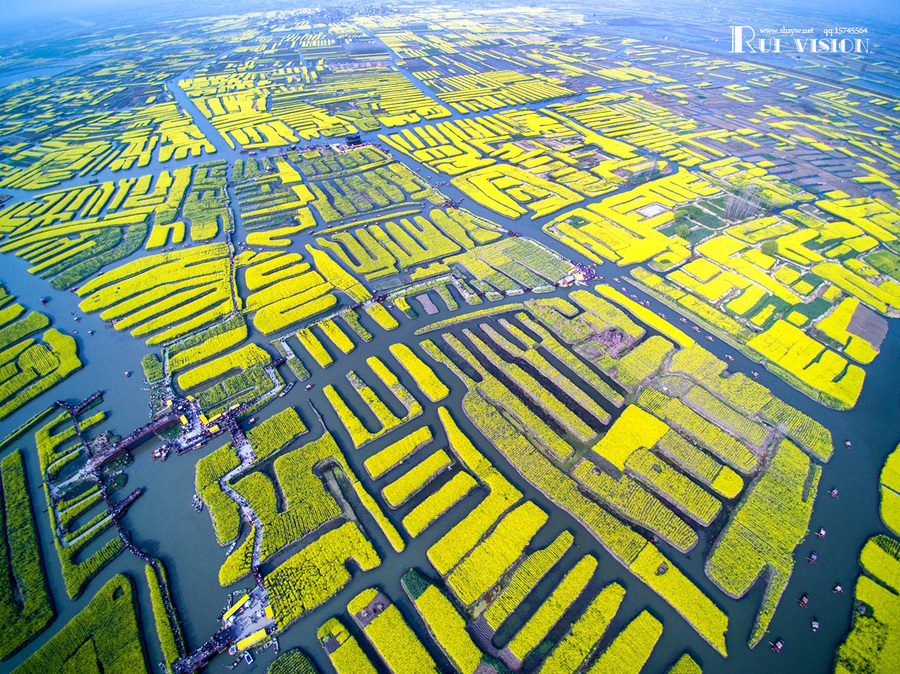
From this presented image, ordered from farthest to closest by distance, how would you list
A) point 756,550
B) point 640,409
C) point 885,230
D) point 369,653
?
point 885,230, point 640,409, point 756,550, point 369,653

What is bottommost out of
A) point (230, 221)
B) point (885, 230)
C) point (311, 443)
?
point (885, 230)

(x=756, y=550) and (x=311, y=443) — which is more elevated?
(x=311, y=443)

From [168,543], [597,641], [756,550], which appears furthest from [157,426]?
[756,550]

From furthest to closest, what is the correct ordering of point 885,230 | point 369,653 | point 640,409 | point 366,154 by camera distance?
point 366,154, point 885,230, point 640,409, point 369,653

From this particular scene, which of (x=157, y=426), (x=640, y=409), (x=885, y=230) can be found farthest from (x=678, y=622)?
(x=885, y=230)

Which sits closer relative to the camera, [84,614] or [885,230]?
[84,614]

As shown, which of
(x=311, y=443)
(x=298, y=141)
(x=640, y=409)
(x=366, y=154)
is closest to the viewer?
(x=311, y=443)

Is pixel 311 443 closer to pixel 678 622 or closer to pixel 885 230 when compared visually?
pixel 678 622

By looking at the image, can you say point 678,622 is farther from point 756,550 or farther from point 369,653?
point 369,653

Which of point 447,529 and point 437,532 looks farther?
point 447,529
